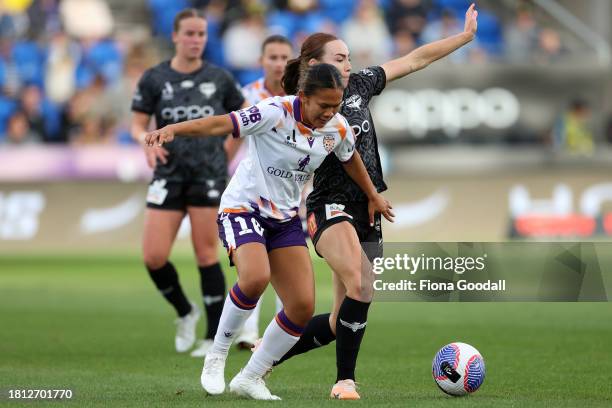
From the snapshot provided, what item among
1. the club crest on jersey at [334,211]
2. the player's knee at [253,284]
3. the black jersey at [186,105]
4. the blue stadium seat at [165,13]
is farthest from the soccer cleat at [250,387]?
the blue stadium seat at [165,13]

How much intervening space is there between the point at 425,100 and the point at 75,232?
6.23m

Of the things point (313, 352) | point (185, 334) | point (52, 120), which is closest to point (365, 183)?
point (313, 352)

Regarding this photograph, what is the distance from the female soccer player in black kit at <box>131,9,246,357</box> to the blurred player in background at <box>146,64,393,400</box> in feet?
7.91

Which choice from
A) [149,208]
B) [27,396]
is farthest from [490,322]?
[27,396]

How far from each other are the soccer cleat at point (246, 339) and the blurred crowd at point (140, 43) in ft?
36.6

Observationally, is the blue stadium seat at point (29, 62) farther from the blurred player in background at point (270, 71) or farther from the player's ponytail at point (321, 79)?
the player's ponytail at point (321, 79)

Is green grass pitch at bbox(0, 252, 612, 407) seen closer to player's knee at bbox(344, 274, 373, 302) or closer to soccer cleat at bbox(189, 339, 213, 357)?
soccer cleat at bbox(189, 339, 213, 357)

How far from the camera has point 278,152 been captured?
7121 millimetres

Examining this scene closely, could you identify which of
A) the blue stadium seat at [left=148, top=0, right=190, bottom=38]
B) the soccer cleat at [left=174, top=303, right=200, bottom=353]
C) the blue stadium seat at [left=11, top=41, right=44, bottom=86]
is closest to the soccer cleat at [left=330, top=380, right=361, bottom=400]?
the soccer cleat at [left=174, top=303, right=200, bottom=353]

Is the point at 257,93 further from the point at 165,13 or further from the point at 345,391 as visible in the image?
the point at 165,13

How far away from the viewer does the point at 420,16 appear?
23.2 metres

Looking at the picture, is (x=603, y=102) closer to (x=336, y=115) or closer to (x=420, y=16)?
(x=420, y=16)

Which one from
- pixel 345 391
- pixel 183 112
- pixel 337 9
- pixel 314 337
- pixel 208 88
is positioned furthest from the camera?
pixel 337 9

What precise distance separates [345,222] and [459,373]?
111cm
